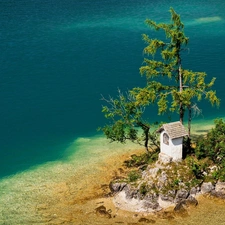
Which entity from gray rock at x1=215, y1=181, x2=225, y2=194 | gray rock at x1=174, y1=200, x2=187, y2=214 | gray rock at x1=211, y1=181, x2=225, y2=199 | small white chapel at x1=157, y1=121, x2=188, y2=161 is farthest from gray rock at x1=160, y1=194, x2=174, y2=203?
gray rock at x1=215, y1=181, x2=225, y2=194

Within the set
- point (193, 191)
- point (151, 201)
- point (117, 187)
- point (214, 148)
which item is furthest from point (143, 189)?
point (214, 148)

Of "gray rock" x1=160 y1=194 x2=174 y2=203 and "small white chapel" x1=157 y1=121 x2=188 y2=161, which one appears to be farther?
"small white chapel" x1=157 y1=121 x2=188 y2=161

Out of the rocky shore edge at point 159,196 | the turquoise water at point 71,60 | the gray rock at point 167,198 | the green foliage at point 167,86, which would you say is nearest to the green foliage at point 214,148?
the rocky shore edge at point 159,196

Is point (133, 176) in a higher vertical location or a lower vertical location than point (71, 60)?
lower

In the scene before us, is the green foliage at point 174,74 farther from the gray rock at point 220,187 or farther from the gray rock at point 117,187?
the gray rock at point 117,187

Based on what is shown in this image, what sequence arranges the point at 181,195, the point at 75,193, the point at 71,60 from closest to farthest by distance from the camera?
the point at 181,195
the point at 75,193
the point at 71,60

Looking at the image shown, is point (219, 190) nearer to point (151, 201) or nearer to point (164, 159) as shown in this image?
point (164, 159)

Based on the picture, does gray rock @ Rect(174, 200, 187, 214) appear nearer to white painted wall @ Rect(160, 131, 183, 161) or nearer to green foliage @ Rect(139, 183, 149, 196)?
green foliage @ Rect(139, 183, 149, 196)

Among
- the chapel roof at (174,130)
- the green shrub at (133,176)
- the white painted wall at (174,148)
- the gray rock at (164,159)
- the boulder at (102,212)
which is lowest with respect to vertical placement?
the boulder at (102,212)

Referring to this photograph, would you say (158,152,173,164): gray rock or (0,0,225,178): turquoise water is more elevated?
(0,0,225,178): turquoise water
